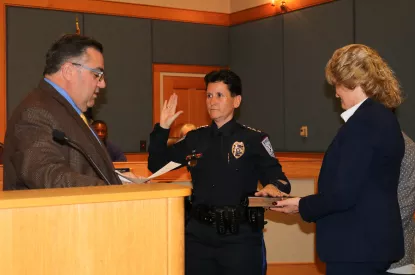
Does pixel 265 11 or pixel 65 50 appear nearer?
pixel 65 50

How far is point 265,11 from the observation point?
24.6ft

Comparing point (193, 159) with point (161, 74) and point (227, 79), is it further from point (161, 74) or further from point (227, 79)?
point (161, 74)

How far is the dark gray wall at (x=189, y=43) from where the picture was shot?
25.2ft

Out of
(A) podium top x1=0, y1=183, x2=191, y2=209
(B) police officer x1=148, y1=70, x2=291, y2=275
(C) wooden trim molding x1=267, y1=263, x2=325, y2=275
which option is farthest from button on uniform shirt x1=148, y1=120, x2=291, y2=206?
(A) podium top x1=0, y1=183, x2=191, y2=209

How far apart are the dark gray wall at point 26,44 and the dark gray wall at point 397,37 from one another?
3615 mm

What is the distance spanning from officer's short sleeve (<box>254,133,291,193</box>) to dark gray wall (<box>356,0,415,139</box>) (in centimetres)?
319

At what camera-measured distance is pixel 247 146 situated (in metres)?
3.05

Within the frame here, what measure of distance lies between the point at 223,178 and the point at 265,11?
16.2 ft

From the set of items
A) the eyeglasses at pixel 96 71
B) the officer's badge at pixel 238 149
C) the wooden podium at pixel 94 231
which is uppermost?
the eyeglasses at pixel 96 71

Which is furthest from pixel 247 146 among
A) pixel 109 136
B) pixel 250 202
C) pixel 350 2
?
pixel 109 136

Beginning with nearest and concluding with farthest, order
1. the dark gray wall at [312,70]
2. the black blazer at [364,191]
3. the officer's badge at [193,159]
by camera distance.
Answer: the black blazer at [364,191], the officer's badge at [193,159], the dark gray wall at [312,70]

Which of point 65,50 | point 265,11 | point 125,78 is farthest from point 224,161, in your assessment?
point 265,11

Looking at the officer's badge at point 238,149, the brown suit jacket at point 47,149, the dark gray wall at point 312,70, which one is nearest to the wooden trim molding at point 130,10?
the dark gray wall at point 312,70

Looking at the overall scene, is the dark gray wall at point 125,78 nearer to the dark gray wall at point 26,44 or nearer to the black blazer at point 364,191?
the dark gray wall at point 26,44
